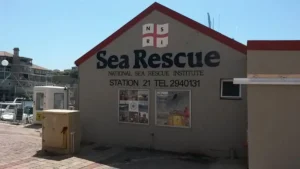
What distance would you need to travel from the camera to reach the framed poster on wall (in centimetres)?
1200

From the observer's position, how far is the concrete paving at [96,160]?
927 centimetres

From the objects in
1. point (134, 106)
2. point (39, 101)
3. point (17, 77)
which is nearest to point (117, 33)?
point (134, 106)

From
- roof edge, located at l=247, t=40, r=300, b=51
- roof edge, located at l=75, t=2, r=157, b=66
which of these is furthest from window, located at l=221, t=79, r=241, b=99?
roof edge, located at l=75, t=2, r=157, b=66

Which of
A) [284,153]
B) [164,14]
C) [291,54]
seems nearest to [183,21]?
[164,14]

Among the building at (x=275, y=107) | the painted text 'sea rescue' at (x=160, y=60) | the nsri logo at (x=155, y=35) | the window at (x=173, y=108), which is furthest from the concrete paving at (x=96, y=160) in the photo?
the nsri logo at (x=155, y=35)

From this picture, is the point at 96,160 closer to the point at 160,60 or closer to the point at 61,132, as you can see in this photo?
the point at 61,132

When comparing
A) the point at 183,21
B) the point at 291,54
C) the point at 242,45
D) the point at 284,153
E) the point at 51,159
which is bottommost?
the point at 51,159

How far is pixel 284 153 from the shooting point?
7047mm

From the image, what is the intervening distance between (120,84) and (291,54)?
6.83m

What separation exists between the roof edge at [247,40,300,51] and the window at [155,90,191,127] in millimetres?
3957

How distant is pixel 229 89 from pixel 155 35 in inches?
131

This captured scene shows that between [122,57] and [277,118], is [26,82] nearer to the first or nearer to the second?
[122,57]

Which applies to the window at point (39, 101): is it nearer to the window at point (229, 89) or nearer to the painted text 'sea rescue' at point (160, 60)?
the painted text 'sea rescue' at point (160, 60)

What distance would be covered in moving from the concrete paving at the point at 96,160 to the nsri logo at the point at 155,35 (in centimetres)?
388
